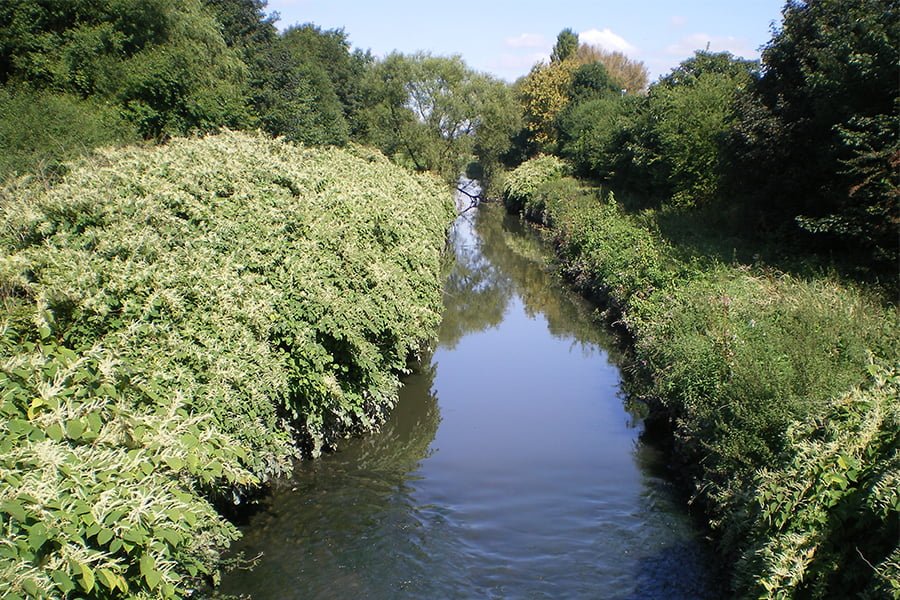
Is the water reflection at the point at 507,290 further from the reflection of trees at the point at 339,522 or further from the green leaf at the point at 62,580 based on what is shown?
the green leaf at the point at 62,580

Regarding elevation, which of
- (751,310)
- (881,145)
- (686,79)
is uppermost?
(686,79)

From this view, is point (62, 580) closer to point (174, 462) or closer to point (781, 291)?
point (174, 462)

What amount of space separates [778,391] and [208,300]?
6124 mm

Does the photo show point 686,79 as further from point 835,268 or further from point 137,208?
point 137,208

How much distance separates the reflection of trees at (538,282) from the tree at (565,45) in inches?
1243

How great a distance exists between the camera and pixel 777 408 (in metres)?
7.51

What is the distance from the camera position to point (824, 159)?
47.9ft

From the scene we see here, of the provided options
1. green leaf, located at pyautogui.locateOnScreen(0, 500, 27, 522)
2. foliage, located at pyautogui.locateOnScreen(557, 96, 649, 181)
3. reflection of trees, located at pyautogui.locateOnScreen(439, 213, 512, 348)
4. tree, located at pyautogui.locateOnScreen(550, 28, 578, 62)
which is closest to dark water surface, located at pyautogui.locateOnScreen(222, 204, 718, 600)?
green leaf, located at pyautogui.locateOnScreen(0, 500, 27, 522)

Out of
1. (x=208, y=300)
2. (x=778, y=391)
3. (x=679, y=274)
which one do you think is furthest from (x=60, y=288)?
(x=679, y=274)

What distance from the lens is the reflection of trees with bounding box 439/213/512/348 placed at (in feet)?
59.8

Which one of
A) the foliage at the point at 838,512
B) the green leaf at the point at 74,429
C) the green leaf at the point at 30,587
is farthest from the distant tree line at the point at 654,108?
the green leaf at the point at 30,587

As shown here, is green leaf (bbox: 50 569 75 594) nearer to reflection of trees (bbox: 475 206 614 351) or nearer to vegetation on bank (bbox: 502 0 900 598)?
vegetation on bank (bbox: 502 0 900 598)

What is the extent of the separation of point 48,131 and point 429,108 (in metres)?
32.1

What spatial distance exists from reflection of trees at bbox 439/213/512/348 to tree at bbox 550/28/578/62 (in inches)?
1575
